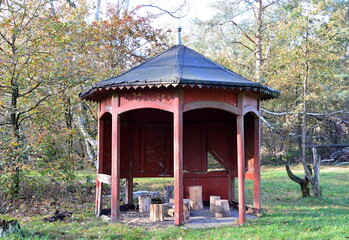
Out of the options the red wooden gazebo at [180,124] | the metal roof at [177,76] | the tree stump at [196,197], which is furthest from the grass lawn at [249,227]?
the metal roof at [177,76]

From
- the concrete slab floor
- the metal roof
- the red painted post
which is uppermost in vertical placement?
the metal roof

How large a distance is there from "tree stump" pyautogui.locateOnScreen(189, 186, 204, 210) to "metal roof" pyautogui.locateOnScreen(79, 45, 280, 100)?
A: 9.84ft

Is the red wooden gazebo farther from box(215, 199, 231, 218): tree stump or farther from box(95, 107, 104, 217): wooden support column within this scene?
box(215, 199, 231, 218): tree stump

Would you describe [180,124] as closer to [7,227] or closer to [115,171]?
[115,171]

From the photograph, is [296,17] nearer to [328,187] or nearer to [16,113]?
[328,187]

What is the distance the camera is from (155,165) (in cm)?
1037

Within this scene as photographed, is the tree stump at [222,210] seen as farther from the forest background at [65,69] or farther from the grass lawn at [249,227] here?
the forest background at [65,69]

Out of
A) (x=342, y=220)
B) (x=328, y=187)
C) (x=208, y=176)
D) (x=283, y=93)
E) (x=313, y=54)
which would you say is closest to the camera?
(x=342, y=220)

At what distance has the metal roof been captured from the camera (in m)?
6.80

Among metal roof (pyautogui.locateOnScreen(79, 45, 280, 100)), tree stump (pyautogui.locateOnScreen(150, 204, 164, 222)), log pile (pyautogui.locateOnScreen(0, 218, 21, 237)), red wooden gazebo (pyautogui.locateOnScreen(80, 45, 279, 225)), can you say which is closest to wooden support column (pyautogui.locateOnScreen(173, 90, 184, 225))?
red wooden gazebo (pyautogui.locateOnScreen(80, 45, 279, 225))

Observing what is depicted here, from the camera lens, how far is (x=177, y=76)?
269 inches

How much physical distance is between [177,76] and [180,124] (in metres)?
0.98

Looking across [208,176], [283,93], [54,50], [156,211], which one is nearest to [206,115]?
[208,176]

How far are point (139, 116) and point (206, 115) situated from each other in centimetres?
201
